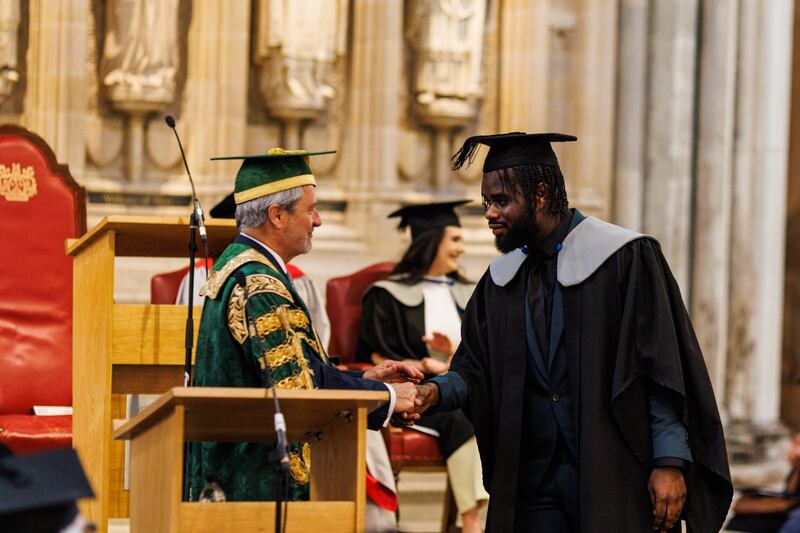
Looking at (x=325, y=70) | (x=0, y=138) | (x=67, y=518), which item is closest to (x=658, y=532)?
(x=67, y=518)

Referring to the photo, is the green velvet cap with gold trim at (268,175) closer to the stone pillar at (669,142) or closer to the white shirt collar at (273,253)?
the white shirt collar at (273,253)

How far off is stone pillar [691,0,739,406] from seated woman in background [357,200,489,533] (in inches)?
84.0

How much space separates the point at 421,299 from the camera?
7.53 meters

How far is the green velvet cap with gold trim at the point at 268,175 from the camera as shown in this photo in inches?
168

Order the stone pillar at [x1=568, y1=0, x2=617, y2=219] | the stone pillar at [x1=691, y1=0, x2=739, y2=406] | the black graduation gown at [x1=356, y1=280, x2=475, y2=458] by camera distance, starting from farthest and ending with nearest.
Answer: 1. the stone pillar at [x1=691, y1=0, x2=739, y2=406]
2. the stone pillar at [x1=568, y1=0, x2=617, y2=219]
3. the black graduation gown at [x1=356, y1=280, x2=475, y2=458]

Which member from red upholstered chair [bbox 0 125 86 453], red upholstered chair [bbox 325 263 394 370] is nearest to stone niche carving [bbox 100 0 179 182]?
red upholstered chair [bbox 325 263 394 370]

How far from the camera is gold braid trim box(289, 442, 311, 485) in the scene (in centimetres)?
Answer: 402

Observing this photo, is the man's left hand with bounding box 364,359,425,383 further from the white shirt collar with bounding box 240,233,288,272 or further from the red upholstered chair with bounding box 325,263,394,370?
the red upholstered chair with bounding box 325,263,394,370

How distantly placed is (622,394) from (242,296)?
1047mm

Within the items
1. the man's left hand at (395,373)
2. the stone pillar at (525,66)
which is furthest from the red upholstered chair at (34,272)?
the stone pillar at (525,66)

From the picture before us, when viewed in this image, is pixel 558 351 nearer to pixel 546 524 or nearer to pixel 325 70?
pixel 546 524

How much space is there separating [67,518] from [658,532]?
205 cm

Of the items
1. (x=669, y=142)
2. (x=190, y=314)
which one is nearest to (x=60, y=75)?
(x=190, y=314)

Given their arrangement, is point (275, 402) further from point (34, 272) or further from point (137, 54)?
point (137, 54)
